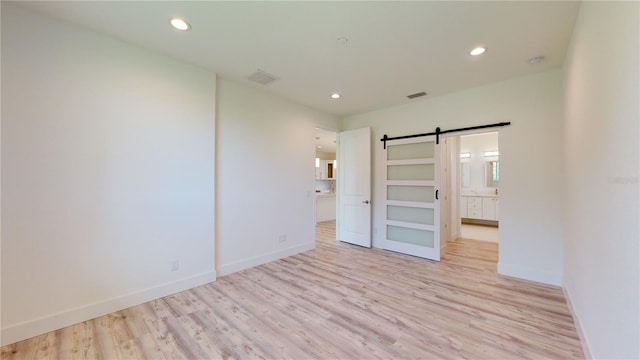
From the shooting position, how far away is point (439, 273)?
11.3ft

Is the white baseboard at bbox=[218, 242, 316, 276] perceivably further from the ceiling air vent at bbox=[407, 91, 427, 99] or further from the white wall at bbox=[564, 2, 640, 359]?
the white wall at bbox=[564, 2, 640, 359]

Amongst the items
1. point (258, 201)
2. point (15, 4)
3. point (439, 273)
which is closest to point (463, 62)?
point (439, 273)

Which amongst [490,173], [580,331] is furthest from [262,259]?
[490,173]

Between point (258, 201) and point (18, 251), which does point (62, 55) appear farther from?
point (258, 201)

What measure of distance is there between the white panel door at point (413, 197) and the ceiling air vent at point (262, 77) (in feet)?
8.14

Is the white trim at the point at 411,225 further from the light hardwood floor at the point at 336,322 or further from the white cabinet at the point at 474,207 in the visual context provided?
the white cabinet at the point at 474,207

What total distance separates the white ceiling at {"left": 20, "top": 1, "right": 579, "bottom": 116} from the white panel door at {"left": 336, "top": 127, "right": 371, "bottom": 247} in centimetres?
166

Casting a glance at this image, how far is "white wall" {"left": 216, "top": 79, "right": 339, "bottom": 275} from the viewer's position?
3.43 metres

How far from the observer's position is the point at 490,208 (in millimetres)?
6816

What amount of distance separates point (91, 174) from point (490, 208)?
8247 mm

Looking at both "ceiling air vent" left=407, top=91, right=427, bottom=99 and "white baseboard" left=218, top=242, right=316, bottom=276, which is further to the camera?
"ceiling air vent" left=407, top=91, right=427, bottom=99

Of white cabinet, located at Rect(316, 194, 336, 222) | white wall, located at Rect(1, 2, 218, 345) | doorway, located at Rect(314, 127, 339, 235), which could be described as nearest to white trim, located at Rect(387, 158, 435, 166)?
doorway, located at Rect(314, 127, 339, 235)

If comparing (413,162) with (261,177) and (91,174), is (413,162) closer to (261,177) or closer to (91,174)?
(261,177)

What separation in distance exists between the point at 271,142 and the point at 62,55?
7.90ft
